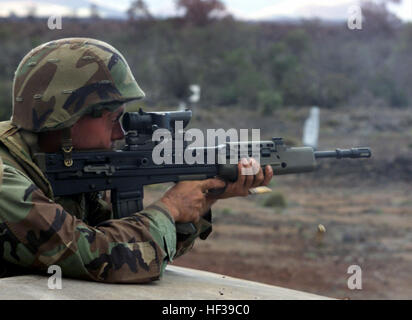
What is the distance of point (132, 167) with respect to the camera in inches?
128

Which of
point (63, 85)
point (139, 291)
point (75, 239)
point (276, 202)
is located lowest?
point (276, 202)

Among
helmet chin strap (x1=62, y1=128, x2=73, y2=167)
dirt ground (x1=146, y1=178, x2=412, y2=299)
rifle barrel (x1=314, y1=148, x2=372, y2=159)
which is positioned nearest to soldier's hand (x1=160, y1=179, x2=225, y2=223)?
helmet chin strap (x1=62, y1=128, x2=73, y2=167)

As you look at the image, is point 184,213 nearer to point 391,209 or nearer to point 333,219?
point 333,219

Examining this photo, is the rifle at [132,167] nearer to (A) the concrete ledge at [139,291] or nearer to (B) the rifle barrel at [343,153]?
(A) the concrete ledge at [139,291]

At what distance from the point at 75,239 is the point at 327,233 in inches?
319

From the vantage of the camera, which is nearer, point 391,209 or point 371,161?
point 391,209

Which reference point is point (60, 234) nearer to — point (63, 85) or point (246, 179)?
point (63, 85)

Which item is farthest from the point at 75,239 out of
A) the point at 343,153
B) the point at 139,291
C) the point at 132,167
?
the point at 343,153

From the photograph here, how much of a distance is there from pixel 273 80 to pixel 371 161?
1172cm

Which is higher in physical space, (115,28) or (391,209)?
(115,28)

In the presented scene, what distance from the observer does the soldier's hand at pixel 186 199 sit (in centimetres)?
310
